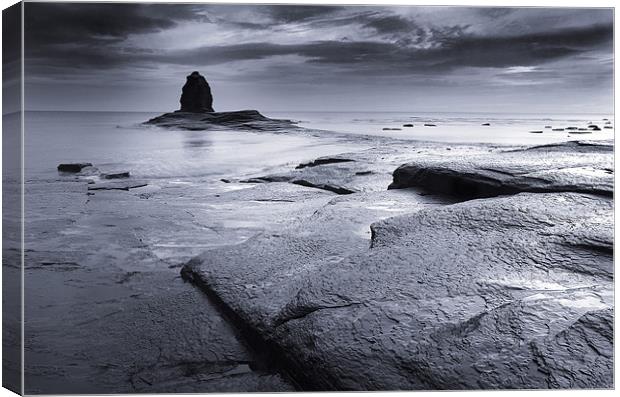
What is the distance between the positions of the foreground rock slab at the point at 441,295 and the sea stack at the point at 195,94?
2.31 ft

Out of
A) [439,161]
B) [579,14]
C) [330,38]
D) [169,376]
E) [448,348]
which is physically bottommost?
[169,376]

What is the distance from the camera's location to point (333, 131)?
321cm

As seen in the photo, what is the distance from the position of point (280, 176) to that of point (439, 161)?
0.95 metres

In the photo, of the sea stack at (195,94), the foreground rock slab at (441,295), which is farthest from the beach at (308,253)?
the sea stack at (195,94)

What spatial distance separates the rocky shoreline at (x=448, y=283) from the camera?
6.01 feet

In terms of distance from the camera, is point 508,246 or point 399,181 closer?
point 508,246

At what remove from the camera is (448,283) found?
2.09m

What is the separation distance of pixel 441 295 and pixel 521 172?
1.09 meters

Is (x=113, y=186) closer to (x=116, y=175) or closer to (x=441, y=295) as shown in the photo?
(x=116, y=175)

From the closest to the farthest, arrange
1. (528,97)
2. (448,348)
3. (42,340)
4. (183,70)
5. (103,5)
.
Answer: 1. (448,348)
2. (42,340)
3. (103,5)
4. (183,70)
5. (528,97)

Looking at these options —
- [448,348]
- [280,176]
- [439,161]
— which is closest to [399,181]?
[439,161]

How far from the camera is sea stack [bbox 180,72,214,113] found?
9.25 ft

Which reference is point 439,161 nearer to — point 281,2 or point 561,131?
point 561,131

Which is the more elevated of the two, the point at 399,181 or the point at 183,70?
the point at 183,70
